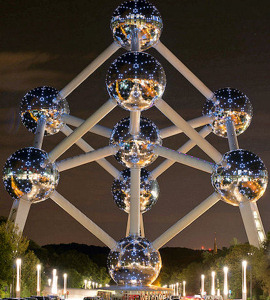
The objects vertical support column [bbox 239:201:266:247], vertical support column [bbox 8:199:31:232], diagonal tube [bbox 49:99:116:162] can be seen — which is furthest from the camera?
vertical support column [bbox 8:199:31:232]

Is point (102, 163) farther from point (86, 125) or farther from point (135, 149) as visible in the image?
point (135, 149)

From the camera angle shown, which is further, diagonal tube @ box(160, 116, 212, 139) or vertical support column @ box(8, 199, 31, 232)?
diagonal tube @ box(160, 116, 212, 139)

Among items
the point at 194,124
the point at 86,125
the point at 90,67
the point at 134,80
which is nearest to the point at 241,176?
the point at 134,80

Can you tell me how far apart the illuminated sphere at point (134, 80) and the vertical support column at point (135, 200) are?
412 centimetres

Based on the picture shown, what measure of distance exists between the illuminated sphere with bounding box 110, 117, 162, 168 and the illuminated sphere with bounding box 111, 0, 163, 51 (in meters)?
4.04

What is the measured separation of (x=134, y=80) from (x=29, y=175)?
658cm

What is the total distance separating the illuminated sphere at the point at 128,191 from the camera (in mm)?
41281

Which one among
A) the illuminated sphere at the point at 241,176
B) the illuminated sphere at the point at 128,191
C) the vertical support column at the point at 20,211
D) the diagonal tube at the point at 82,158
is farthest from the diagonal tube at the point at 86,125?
the illuminated sphere at the point at 241,176

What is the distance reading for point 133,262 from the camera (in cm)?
3597

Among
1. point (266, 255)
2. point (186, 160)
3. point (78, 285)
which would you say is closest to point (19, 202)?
point (186, 160)

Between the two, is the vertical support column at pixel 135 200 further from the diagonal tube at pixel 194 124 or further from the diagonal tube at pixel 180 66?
the diagonal tube at pixel 180 66

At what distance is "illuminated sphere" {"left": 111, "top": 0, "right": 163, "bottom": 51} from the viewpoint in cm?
3691

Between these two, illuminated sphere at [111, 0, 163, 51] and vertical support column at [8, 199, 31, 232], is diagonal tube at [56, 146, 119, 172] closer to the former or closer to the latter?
vertical support column at [8, 199, 31, 232]

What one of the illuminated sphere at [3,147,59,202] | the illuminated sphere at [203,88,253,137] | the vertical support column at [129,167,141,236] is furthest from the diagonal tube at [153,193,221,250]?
the illuminated sphere at [3,147,59,202]
